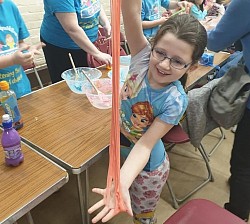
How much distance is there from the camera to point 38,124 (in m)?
1.18

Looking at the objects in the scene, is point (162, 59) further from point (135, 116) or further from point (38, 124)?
point (38, 124)

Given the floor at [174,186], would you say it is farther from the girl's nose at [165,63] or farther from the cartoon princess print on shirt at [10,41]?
the girl's nose at [165,63]

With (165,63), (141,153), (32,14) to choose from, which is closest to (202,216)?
(141,153)

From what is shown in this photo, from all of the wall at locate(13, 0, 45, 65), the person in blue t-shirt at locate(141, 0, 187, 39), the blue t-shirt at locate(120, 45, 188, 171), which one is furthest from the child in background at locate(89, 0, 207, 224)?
the wall at locate(13, 0, 45, 65)

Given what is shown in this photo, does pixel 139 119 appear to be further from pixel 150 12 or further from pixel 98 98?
pixel 150 12

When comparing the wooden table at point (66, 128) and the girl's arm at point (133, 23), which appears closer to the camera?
the girl's arm at point (133, 23)

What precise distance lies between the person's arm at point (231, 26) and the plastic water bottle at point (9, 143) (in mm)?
853

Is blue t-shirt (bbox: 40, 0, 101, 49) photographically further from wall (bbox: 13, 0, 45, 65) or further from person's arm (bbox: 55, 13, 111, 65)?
wall (bbox: 13, 0, 45, 65)

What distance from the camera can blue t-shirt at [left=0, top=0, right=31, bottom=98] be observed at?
1298 millimetres

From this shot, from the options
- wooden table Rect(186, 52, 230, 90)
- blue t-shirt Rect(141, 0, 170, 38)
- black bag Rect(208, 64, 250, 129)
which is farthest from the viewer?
blue t-shirt Rect(141, 0, 170, 38)

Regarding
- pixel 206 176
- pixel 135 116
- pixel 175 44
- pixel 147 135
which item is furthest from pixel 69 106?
pixel 206 176

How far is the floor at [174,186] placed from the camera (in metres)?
1.71

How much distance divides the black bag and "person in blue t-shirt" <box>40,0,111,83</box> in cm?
69

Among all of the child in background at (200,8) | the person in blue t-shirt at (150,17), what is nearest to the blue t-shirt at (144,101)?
the person in blue t-shirt at (150,17)
